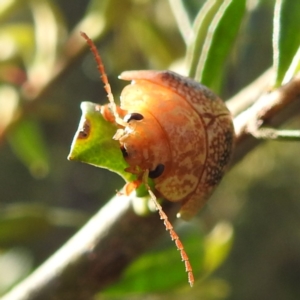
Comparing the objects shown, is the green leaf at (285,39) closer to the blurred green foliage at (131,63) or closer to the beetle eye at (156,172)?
the blurred green foliage at (131,63)

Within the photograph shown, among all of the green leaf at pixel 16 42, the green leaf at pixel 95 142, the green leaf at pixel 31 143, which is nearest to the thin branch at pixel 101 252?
the green leaf at pixel 95 142

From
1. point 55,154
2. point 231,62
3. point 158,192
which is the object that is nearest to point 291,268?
point 55,154

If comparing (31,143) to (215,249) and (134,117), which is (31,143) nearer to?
(215,249)

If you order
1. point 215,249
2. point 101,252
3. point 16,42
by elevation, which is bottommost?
point 215,249

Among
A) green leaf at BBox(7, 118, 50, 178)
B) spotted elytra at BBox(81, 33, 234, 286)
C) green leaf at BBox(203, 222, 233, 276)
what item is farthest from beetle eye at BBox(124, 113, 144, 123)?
green leaf at BBox(7, 118, 50, 178)

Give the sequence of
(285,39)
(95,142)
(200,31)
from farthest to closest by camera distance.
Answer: (200,31)
(285,39)
(95,142)

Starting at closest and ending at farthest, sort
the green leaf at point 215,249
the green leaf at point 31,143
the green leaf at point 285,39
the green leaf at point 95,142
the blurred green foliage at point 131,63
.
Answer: the green leaf at point 95,142
the green leaf at point 285,39
the blurred green foliage at point 131,63
the green leaf at point 215,249
the green leaf at point 31,143

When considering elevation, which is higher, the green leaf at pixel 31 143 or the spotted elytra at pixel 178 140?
the green leaf at pixel 31 143

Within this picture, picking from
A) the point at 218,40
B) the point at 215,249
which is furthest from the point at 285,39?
the point at 215,249
